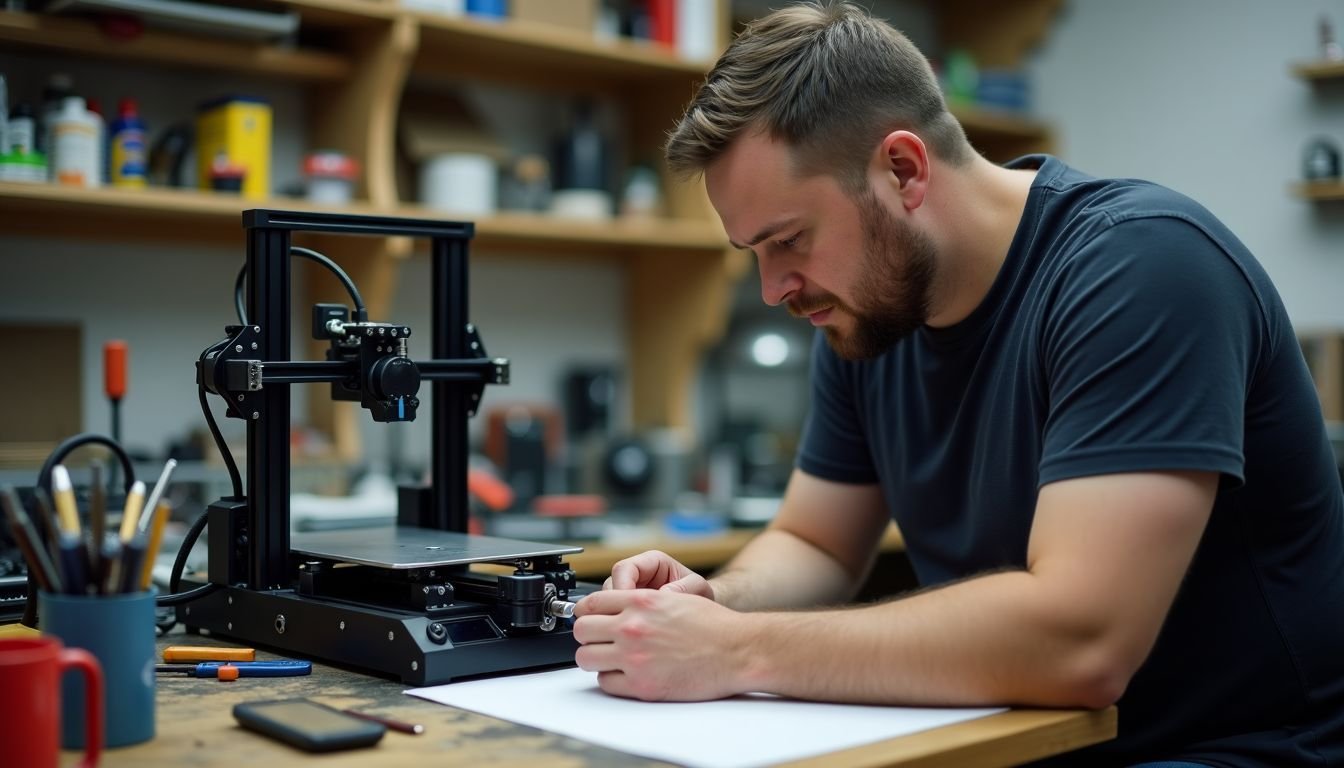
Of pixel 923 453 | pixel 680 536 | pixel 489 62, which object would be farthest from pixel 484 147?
pixel 923 453

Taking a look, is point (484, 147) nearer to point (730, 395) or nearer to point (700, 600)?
point (730, 395)

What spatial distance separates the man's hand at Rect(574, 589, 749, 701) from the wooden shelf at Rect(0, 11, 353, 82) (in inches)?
62.7

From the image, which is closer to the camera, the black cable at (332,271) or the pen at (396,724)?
the pen at (396,724)

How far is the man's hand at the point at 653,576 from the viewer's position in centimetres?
116

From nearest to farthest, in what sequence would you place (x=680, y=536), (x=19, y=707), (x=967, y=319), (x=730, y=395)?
(x=19, y=707)
(x=967, y=319)
(x=680, y=536)
(x=730, y=395)

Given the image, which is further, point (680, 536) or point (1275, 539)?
point (680, 536)

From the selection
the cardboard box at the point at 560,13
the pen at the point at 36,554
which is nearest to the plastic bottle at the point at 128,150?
the cardboard box at the point at 560,13

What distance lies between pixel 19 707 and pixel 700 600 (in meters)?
0.50

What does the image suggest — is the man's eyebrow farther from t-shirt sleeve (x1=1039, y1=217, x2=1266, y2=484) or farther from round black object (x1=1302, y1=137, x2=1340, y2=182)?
round black object (x1=1302, y1=137, x2=1340, y2=182)

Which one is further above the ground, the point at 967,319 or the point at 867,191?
the point at 867,191

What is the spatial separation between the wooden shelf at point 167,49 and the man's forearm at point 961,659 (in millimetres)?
1713

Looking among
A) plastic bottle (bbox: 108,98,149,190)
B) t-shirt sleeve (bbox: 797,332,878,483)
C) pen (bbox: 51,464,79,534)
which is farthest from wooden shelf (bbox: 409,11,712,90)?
pen (bbox: 51,464,79,534)

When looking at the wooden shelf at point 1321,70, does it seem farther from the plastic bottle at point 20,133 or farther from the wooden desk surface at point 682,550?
the plastic bottle at point 20,133

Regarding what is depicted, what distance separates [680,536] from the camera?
7.91ft
